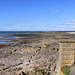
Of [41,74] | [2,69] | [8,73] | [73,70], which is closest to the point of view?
[73,70]

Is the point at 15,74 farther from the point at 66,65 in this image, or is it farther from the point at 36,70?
the point at 66,65

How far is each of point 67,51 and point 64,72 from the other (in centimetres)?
102

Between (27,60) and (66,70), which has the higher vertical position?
(66,70)

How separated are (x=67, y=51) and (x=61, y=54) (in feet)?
1.08

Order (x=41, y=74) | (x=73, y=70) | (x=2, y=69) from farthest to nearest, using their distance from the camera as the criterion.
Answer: (x=2, y=69) < (x=41, y=74) < (x=73, y=70)

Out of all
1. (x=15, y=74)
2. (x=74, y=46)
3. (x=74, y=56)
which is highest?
(x=74, y=46)

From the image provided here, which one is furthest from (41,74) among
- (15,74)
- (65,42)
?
(65,42)

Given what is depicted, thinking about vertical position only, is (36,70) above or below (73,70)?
below

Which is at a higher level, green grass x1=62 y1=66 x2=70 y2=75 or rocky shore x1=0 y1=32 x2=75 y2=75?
green grass x1=62 y1=66 x2=70 y2=75

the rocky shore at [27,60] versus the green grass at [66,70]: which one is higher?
the green grass at [66,70]

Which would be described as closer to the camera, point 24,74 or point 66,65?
point 66,65

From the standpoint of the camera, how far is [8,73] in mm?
7391

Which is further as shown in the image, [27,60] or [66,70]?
[27,60]

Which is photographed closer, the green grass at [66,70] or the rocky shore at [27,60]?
the green grass at [66,70]
